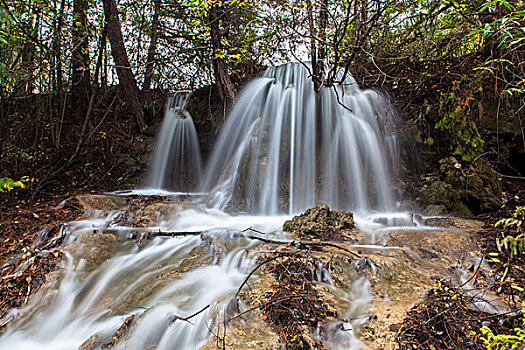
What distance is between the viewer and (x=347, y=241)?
338cm

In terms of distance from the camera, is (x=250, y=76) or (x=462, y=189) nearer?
(x=462, y=189)

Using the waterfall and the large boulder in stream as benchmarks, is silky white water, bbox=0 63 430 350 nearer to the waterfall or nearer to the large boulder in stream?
the waterfall

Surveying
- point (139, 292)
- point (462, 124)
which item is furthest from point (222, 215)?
point (462, 124)

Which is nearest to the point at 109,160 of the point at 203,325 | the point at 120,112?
the point at 120,112

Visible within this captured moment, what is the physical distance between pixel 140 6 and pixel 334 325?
9.87 m

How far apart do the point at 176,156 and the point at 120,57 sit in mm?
2982

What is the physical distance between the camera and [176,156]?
7.84 m

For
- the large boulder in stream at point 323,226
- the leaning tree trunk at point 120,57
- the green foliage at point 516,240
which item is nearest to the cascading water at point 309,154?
the large boulder in stream at point 323,226

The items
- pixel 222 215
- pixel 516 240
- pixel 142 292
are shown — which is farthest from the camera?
pixel 222 215

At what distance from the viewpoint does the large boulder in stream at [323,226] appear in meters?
3.56

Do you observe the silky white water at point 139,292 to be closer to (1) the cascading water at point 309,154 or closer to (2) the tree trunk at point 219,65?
(1) the cascading water at point 309,154

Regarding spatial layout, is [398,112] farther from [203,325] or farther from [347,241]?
[203,325]

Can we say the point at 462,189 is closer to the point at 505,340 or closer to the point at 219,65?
the point at 505,340

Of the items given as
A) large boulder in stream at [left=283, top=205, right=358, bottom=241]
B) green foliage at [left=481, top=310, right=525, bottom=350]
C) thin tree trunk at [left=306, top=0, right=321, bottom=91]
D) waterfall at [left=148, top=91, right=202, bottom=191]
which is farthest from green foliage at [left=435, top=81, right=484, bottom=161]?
waterfall at [left=148, top=91, right=202, bottom=191]
